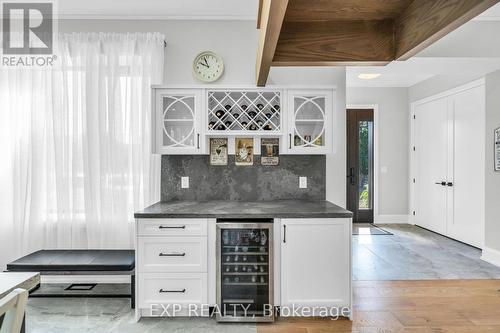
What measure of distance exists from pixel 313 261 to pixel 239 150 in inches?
52.3

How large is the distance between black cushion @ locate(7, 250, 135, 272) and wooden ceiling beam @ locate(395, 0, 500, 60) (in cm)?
252

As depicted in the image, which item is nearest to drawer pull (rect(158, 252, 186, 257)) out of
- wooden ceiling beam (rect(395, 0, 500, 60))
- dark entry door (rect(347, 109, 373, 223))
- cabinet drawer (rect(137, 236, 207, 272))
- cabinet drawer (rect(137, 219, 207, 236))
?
cabinet drawer (rect(137, 236, 207, 272))

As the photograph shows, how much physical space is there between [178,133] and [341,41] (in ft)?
6.47

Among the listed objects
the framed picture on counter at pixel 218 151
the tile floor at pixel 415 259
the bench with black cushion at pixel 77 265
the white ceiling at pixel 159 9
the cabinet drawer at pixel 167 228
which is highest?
the white ceiling at pixel 159 9

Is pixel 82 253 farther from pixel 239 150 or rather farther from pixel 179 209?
pixel 239 150

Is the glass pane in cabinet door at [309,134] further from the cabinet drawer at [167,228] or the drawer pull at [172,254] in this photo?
the drawer pull at [172,254]

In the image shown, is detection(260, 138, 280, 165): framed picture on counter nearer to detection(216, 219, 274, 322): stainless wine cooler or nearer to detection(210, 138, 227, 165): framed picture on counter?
detection(210, 138, 227, 165): framed picture on counter

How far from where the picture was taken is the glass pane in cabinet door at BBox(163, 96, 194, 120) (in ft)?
9.83

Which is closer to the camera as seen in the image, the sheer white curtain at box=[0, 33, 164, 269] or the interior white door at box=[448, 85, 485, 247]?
the sheer white curtain at box=[0, 33, 164, 269]

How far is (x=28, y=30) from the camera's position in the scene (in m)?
3.27

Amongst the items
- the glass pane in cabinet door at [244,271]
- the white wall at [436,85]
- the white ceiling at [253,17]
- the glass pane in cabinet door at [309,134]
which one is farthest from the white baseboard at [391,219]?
the glass pane in cabinet door at [244,271]

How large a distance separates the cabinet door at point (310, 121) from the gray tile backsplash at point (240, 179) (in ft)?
1.06

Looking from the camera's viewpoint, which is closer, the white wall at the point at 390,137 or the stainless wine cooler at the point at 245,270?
the stainless wine cooler at the point at 245,270

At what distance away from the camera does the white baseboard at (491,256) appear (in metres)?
4.07
